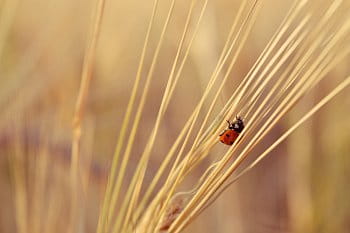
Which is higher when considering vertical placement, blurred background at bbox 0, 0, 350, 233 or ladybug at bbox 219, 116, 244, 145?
ladybug at bbox 219, 116, 244, 145

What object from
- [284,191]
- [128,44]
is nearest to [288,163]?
[284,191]

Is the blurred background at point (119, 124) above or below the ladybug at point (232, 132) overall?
below

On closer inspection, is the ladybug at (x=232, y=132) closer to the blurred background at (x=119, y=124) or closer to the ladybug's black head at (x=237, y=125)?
the ladybug's black head at (x=237, y=125)

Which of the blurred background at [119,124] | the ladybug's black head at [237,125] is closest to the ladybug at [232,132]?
the ladybug's black head at [237,125]

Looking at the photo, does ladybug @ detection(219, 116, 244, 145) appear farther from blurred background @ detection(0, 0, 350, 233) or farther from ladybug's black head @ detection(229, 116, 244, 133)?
blurred background @ detection(0, 0, 350, 233)

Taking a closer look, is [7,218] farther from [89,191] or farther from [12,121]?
[12,121]

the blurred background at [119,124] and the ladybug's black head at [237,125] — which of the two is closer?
the ladybug's black head at [237,125]

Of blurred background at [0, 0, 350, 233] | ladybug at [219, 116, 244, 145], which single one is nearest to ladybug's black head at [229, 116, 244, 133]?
ladybug at [219, 116, 244, 145]

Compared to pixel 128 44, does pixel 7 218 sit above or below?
below
